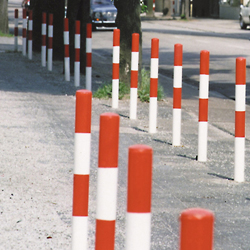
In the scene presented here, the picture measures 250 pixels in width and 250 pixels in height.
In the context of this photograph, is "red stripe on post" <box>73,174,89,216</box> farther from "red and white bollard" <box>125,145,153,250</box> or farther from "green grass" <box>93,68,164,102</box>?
"green grass" <box>93,68,164,102</box>

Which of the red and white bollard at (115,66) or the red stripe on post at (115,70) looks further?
the red stripe on post at (115,70)

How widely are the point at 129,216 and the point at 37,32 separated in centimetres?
1530

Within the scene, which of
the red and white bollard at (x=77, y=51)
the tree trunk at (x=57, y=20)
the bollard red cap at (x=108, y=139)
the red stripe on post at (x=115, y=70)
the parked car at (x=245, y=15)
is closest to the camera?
the bollard red cap at (x=108, y=139)

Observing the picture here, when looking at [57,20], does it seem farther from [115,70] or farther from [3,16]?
[3,16]

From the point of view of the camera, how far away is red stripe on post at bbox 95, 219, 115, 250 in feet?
8.52

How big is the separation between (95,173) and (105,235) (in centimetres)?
295

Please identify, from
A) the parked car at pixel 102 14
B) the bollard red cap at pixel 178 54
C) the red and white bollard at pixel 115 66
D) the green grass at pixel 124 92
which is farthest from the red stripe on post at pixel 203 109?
the parked car at pixel 102 14

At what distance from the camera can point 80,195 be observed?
3.25 metres

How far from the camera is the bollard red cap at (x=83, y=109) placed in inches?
122

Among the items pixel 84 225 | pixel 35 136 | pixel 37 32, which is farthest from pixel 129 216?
pixel 37 32

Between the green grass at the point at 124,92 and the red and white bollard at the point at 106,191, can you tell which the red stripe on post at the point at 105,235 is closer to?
the red and white bollard at the point at 106,191

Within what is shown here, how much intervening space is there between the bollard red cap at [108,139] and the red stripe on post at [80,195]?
674mm

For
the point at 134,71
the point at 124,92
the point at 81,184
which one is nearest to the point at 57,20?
the point at 124,92

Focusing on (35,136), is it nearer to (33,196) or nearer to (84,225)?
(33,196)
